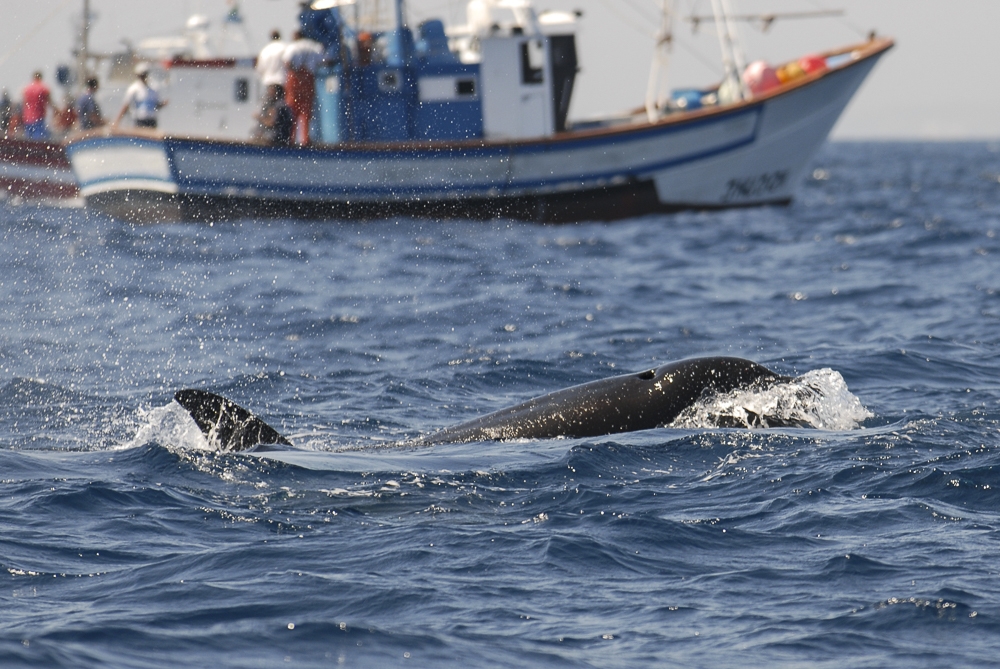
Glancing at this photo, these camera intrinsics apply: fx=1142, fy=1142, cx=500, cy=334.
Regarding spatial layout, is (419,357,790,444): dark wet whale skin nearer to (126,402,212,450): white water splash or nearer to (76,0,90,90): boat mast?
(126,402,212,450): white water splash

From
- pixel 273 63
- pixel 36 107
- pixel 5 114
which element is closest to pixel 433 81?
pixel 273 63

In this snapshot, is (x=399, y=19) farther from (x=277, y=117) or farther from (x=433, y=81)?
(x=277, y=117)

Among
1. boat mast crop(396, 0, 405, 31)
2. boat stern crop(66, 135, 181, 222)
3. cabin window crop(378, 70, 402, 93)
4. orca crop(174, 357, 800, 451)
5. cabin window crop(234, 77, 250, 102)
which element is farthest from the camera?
cabin window crop(234, 77, 250, 102)

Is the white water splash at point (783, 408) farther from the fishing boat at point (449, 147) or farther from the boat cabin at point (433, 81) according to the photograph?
the boat cabin at point (433, 81)

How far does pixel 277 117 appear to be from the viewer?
24391 millimetres

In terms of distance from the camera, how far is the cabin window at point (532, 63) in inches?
1045

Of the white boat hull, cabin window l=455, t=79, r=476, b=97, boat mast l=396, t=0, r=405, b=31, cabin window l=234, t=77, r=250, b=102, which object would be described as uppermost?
boat mast l=396, t=0, r=405, b=31

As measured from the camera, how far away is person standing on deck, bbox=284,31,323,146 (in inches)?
968

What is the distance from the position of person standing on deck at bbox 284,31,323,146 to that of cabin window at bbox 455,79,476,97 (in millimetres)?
3201

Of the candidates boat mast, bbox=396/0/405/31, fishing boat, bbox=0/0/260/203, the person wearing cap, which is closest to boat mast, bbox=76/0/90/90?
fishing boat, bbox=0/0/260/203

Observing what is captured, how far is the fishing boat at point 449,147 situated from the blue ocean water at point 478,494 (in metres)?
8.59

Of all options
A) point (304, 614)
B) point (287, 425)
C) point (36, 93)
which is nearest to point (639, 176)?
point (36, 93)

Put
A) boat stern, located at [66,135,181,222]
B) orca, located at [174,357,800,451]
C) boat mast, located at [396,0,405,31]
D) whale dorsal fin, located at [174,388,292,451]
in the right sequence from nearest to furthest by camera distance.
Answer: whale dorsal fin, located at [174,388,292,451] < orca, located at [174,357,800,451] < boat stern, located at [66,135,181,222] < boat mast, located at [396,0,405,31]

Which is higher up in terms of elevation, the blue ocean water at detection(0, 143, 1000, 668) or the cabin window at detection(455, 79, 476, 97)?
the cabin window at detection(455, 79, 476, 97)
